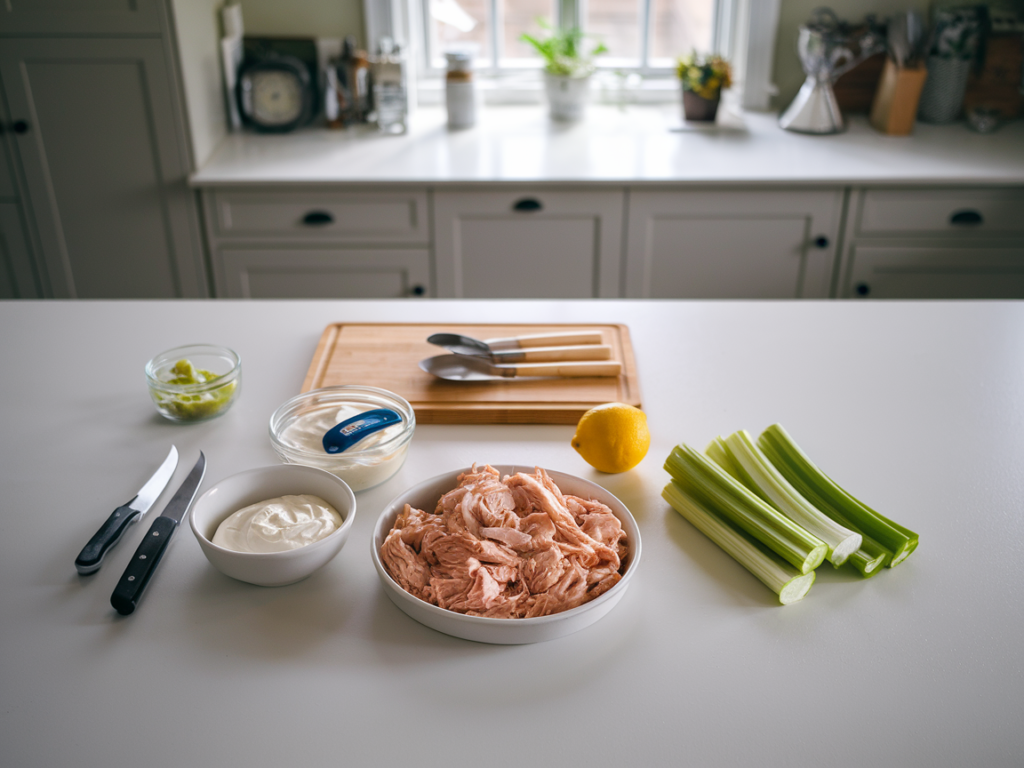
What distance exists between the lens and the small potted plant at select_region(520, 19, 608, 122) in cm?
297

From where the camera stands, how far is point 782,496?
983 millimetres

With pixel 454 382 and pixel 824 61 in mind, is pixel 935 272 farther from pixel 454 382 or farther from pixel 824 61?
pixel 454 382

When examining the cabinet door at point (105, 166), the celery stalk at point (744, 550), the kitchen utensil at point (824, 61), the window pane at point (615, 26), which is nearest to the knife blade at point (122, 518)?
the celery stalk at point (744, 550)

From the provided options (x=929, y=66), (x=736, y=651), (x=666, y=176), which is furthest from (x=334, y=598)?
(x=929, y=66)

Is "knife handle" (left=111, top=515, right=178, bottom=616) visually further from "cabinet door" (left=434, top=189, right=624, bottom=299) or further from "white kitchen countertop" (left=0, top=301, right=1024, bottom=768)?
"cabinet door" (left=434, top=189, right=624, bottom=299)

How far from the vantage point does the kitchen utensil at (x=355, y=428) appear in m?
1.08

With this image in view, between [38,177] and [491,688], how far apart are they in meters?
2.46

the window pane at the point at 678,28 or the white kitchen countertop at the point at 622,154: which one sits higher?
the window pane at the point at 678,28

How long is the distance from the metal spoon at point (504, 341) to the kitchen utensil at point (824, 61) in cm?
187

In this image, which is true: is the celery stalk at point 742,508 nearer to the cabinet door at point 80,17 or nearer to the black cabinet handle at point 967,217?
the black cabinet handle at point 967,217

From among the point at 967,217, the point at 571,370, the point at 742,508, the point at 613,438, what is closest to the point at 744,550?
the point at 742,508

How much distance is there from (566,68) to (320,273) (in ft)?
3.82

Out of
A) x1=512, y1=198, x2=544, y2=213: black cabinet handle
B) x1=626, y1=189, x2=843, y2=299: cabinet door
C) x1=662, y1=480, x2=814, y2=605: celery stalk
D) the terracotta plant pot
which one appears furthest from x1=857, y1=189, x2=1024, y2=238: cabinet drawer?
x1=662, y1=480, x2=814, y2=605: celery stalk

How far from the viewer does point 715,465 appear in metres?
1.01
